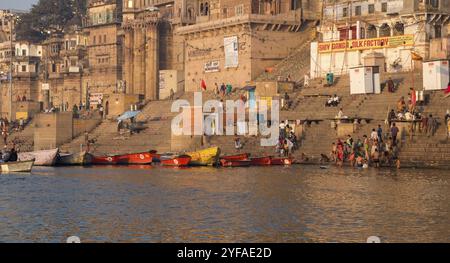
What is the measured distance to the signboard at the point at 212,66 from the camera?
76.2 m

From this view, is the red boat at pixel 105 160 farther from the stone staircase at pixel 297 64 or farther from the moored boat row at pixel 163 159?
the stone staircase at pixel 297 64

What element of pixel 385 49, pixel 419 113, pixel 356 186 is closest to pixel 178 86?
pixel 385 49

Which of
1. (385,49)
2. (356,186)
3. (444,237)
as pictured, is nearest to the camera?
(444,237)

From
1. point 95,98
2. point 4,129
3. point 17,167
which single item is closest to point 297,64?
point 17,167

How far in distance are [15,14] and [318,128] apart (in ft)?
284

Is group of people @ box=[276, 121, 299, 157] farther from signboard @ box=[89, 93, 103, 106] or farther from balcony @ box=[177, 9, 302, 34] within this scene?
signboard @ box=[89, 93, 103, 106]

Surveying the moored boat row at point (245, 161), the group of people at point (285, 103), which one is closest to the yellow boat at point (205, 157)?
the moored boat row at point (245, 161)

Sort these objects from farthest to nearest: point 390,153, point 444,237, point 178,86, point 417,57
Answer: point 178,86 < point 417,57 < point 390,153 < point 444,237

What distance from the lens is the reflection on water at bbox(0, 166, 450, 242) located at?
26969 millimetres

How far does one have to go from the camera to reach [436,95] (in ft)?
172

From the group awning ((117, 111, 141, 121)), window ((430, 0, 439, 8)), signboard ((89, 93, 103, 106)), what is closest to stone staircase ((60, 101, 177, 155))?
awning ((117, 111, 141, 121))

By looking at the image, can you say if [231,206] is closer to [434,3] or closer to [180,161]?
[180,161]

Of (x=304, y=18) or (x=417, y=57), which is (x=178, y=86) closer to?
(x=304, y=18)

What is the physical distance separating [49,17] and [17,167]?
78.5 meters
